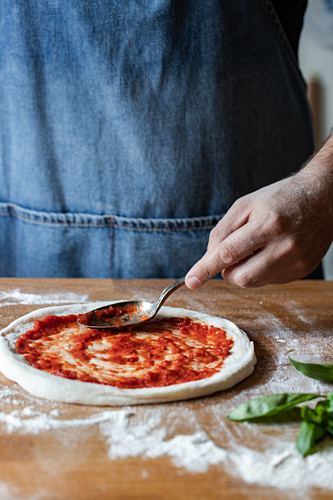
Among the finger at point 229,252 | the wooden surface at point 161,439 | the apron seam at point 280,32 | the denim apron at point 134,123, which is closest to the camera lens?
the wooden surface at point 161,439

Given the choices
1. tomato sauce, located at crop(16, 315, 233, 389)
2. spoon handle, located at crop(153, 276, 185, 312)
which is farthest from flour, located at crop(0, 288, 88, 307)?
spoon handle, located at crop(153, 276, 185, 312)

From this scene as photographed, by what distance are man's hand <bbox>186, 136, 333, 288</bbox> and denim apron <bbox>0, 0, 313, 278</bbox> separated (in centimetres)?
49

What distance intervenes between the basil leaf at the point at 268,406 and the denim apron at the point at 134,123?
3.27 ft

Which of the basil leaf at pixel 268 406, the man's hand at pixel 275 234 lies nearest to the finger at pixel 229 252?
the man's hand at pixel 275 234

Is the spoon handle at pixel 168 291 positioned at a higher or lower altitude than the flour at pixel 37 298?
higher

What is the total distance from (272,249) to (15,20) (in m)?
1.24

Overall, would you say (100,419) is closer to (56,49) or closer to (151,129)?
(151,129)

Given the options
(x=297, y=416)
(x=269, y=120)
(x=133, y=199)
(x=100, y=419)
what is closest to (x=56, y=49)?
(x=133, y=199)

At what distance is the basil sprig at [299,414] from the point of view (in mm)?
969

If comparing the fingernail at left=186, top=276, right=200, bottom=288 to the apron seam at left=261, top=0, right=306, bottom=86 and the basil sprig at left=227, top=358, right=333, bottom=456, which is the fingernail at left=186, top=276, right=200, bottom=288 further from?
the apron seam at left=261, top=0, right=306, bottom=86

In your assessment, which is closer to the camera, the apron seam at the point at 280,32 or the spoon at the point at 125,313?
the spoon at the point at 125,313

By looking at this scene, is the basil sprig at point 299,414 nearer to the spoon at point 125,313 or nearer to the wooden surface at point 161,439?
the wooden surface at point 161,439

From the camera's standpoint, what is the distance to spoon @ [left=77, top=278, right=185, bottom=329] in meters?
1.50

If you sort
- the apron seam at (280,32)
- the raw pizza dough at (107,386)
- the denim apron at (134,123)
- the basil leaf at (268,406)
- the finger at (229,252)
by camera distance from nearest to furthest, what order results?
the basil leaf at (268,406) → the raw pizza dough at (107,386) → the finger at (229,252) → the denim apron at (134,123) → the apron seam at (280,32)
